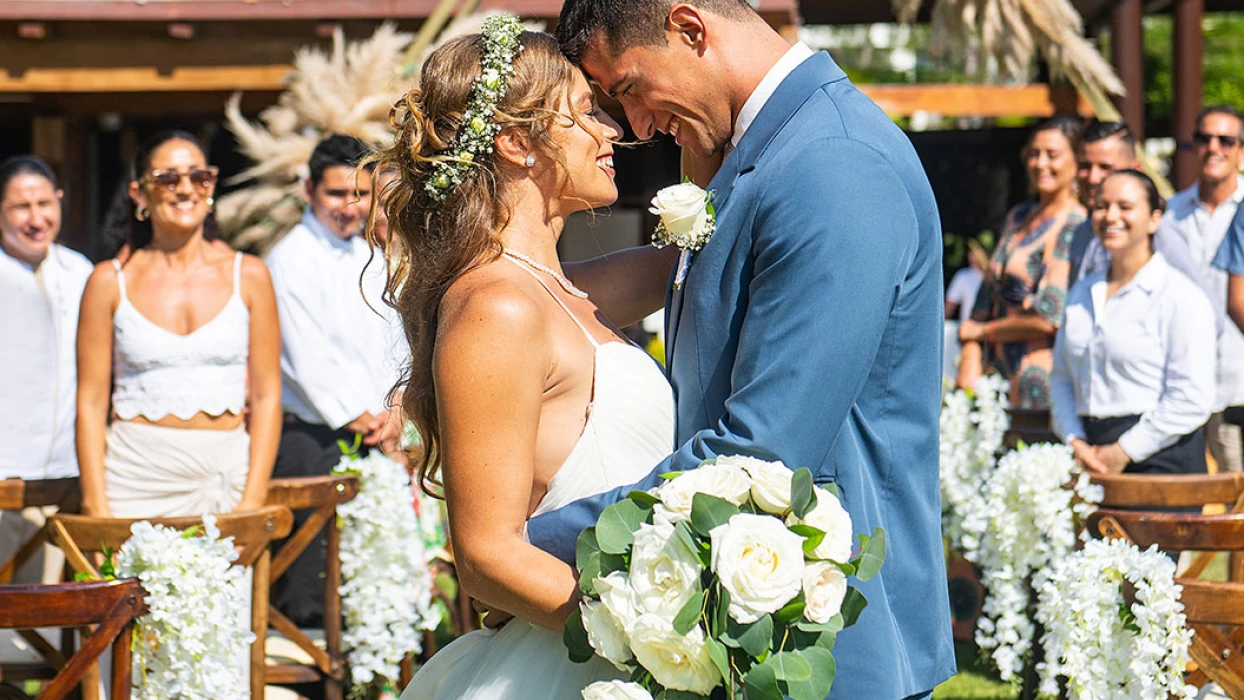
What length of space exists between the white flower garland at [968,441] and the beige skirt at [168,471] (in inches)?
109

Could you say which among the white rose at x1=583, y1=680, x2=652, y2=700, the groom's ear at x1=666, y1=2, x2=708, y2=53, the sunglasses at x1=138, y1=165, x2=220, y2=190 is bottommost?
the white rose at x1=583, y1=680, x2=652, y2=700

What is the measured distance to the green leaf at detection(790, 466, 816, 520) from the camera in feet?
6.24

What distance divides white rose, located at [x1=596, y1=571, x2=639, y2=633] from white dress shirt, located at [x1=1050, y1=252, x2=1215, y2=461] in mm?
3679

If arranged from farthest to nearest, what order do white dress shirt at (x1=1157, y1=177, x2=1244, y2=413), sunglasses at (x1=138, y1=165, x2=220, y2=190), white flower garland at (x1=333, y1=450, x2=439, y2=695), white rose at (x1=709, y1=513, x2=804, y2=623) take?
white dress shirt at (x1=1157, y1=177, x2=1244, y2=413)
sunglasses at (x1=138, y1=165, x2=220, y2=190)
white flower garland at (x1=333, y1=450, x2=439, y2=695)
white rose at (x1=709, y1=513, x2=804, y2=623)

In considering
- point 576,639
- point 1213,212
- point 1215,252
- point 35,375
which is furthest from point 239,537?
point 1213,212

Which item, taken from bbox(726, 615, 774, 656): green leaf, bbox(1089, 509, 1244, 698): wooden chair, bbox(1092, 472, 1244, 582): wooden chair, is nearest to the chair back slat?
bbox(1092, 472, 1244, 582): wooden chair

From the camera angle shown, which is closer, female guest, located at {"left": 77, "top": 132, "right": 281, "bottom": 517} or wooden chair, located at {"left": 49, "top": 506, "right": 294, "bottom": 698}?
wooden chair, located at {"left": 49, "top": 506, "right": 294, "bottom": 698}

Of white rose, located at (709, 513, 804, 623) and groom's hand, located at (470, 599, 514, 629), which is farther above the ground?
white rose, located at (709, 513, 804, 623)

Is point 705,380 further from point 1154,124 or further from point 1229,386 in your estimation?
point 1154,124

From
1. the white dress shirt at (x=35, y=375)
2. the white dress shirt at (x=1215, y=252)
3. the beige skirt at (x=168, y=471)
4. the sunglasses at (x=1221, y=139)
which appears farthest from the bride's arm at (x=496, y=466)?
the sunglasses at (x=1221, y=139)

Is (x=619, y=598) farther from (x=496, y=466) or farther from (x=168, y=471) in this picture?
(x=168, y=471)

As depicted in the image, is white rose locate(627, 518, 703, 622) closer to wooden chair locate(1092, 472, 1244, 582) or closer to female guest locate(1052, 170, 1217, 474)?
wooden chair locate(1092, 472, 1244, 582)

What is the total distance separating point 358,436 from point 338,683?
0.97 metres

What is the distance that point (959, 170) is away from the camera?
10125mm
